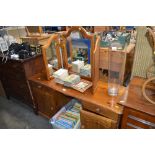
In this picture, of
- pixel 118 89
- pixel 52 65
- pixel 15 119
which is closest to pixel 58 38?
pixel 52 65

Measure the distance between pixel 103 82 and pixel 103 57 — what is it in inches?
11.7

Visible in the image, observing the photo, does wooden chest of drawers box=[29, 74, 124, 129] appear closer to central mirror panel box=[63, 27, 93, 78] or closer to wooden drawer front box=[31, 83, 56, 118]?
wooden drawer front box=[31, 83, 56, 118]

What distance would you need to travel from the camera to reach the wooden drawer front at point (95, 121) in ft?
3.70

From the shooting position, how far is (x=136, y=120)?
1.00m

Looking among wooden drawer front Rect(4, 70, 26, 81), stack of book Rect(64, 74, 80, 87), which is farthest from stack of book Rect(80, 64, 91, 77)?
wooden drawer front Rect(4, 70, 26, 81)

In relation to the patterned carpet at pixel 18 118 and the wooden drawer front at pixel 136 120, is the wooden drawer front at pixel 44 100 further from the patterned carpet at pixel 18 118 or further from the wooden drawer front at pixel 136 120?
the wooden drawer front at pixel 136 120

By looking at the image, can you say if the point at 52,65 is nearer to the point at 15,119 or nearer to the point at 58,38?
the point at 58,38

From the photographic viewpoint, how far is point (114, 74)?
142cm

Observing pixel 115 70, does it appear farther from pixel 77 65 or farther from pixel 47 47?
pixel 47 47

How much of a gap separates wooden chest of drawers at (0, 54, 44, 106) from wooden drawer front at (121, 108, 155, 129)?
1.32 metres

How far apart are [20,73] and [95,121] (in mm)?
1209

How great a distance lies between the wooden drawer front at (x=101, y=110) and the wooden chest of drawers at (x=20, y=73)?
3.14 ft

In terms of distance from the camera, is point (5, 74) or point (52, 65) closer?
point (52, 65)
